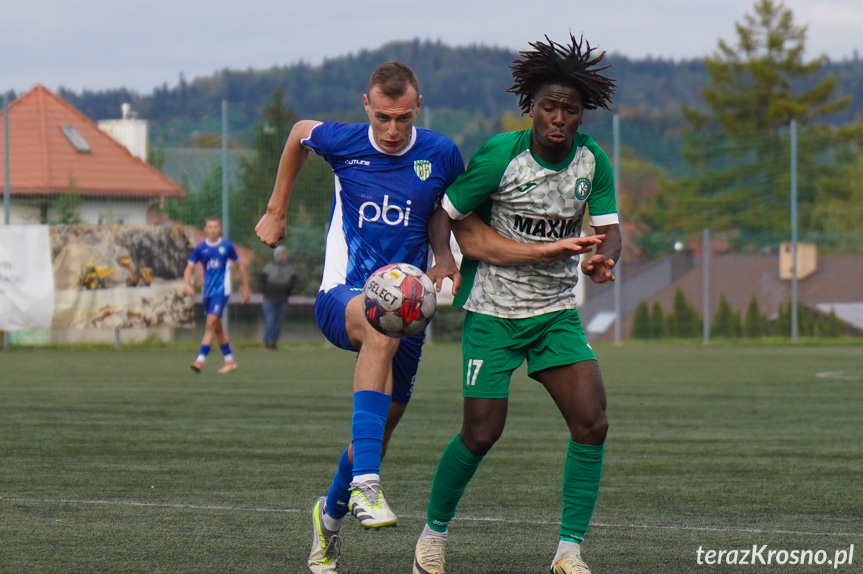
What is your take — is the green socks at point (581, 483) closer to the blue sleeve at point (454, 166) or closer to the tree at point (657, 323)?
the blue sleeve at point (454, 166)

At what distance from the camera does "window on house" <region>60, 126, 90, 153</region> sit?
23.7 m

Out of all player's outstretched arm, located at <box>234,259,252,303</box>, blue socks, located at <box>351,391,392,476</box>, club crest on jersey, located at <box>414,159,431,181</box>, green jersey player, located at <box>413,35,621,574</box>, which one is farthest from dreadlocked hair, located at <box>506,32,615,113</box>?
player's outstretched arm, located at <box>234,259,252,303</box>

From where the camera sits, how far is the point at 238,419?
11.0 m

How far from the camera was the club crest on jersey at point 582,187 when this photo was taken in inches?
203

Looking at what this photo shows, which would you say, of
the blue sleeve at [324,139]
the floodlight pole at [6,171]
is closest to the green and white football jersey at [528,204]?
the blue sleeve at [324,139]

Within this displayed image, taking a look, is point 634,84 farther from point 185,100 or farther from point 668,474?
point 668,474

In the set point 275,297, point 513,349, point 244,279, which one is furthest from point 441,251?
point 275,297

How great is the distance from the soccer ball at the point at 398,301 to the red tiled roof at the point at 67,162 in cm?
1960

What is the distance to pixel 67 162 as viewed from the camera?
23.6m

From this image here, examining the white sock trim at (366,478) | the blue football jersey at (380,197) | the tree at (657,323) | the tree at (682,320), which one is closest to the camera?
the white sock trim at (366,478)

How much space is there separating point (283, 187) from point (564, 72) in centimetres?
130

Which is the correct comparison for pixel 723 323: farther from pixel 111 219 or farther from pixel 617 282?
pixel 111 219

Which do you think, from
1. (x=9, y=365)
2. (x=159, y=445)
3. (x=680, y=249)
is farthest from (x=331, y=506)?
(x=680, y=249)

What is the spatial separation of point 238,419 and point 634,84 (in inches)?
5763
